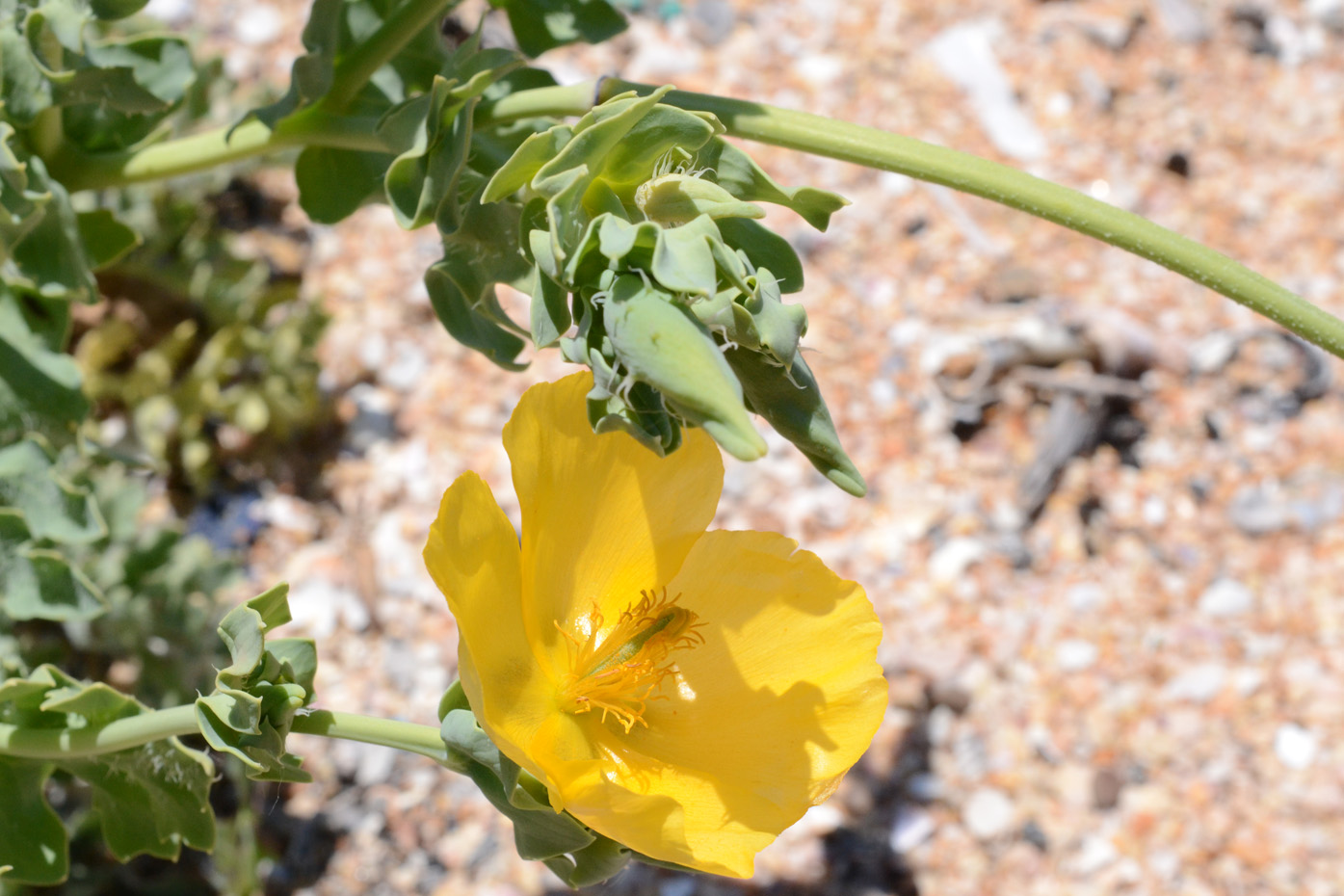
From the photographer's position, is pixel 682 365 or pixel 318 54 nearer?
pixel 682 365

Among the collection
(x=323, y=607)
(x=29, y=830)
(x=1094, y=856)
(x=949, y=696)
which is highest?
(x=29, y=830)

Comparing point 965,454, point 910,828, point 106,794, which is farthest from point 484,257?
point 965,454

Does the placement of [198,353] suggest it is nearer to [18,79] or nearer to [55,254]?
[55,254]

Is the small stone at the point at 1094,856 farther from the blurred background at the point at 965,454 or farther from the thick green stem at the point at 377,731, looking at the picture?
the thick green stem at the point at 377,731

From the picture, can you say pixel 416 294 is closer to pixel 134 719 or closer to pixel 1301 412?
pixel 134 719

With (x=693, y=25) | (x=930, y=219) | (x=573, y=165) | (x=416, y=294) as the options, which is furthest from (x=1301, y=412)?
(x=573, y=165)

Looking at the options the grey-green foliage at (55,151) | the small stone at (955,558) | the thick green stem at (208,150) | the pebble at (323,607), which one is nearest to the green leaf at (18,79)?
the grey-green foliage at (55,151)

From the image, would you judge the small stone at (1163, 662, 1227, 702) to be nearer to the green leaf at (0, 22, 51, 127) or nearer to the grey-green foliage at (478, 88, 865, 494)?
the grey-green foliage at (478, 88, 865, 494)
